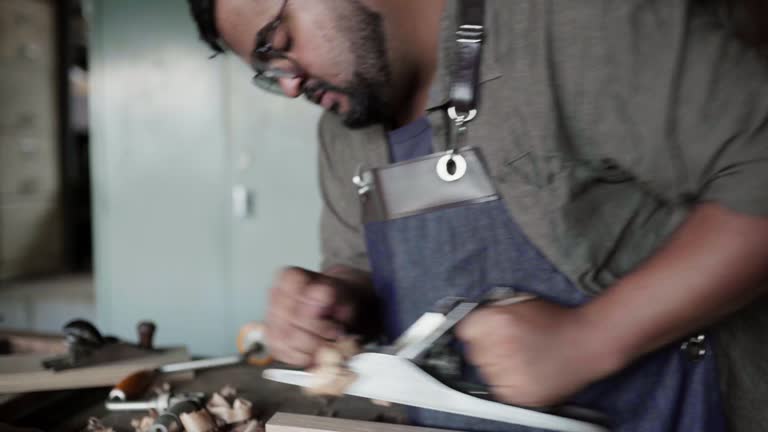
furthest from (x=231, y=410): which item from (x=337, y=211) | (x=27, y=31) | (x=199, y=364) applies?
(x=27, y=31)

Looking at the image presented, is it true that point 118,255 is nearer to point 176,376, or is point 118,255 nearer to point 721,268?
point 176,376

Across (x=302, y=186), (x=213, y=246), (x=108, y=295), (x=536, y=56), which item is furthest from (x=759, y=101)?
(x=108, y=295)

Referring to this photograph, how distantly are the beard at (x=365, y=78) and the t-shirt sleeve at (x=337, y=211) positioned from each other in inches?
5.5

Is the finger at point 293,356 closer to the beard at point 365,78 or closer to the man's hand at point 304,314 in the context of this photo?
the man's hand at point 304,314

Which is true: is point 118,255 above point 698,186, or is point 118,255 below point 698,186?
below

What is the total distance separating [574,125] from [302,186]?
6.90ft

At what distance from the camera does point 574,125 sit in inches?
27.7

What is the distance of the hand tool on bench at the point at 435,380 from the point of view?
681 mm

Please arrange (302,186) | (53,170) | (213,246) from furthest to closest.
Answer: (53,170)
(213,246)
(302,186)

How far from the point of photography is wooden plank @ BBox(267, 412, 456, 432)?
789mm

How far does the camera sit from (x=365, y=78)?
3.05 ft

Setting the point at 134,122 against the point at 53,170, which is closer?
the point at 134,122

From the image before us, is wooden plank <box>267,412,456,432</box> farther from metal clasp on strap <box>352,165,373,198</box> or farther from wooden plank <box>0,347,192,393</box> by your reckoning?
wooden plank <box>0,347,192,393</box>

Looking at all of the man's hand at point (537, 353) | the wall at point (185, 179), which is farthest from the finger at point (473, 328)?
the wall at point (185, 179)
